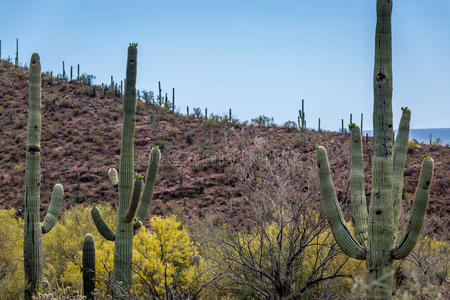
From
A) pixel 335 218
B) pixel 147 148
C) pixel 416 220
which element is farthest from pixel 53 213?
pixel 147 148

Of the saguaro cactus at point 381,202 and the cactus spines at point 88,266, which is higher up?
the saguaro cactus at point 381,202

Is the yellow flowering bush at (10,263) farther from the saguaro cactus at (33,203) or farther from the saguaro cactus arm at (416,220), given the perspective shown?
the saguaro cactus arm at (416,220)

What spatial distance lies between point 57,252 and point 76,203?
13.3 metres

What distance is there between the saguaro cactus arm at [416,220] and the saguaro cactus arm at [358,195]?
0.48 m

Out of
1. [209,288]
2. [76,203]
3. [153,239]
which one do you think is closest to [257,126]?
[76,203]

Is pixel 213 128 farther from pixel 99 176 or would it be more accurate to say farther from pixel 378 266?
pixel 378 266

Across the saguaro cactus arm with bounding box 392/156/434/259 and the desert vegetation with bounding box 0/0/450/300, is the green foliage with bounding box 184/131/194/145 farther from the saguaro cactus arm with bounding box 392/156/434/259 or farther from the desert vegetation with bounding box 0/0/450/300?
the saguaro cactus arm with bounding box 392/156/434/259

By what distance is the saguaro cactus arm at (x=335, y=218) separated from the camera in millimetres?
5633

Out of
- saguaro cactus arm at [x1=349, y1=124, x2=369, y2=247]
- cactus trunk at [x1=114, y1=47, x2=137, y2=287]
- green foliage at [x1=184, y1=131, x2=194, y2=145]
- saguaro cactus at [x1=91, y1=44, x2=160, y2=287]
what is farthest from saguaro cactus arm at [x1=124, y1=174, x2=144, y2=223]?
green foliage at [x1=184, y1=131, x2=194, y2=145]

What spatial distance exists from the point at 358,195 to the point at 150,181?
162 inches

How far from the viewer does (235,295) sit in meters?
9.11

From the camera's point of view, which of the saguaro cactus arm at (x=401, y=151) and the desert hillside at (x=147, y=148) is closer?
the saguaro cactus arm at (x=401, y=151)

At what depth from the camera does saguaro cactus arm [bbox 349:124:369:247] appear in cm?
589

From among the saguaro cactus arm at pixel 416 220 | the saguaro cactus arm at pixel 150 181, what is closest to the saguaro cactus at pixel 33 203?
the saguaro cactus arm at pixel 150 181
